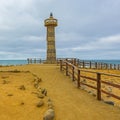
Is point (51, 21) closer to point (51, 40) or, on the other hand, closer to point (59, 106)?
point (51, 40)

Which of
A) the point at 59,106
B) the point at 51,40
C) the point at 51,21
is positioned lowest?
the point at 59,106

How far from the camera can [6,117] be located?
8.67 meters

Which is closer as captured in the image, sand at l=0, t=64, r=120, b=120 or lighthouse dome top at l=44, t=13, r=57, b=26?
sand at l=0, t=64, r=120, b=120

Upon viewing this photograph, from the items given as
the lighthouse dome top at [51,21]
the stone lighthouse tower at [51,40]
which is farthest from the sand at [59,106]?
the lighthouse dome top at [51,21]

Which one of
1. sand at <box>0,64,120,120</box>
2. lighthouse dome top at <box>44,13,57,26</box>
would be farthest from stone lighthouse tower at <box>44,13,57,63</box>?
sand at <box>0,64,120,120</box>

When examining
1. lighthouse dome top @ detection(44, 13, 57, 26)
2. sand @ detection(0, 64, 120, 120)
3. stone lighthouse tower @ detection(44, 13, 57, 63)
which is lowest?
sand @ detection(0, 64, 120, 120)

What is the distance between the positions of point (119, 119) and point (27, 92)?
17.1ft

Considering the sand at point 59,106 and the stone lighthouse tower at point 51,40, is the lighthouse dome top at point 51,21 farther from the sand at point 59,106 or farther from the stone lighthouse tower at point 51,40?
the sand at point 59,106

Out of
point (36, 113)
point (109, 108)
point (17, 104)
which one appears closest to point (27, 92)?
point (17, 104)

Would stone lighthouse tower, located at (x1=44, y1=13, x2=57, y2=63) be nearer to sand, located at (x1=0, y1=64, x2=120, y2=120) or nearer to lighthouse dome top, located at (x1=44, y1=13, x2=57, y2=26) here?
lighthouse dome top, located at (x1=44, y1=13, x2=57, y2=26)

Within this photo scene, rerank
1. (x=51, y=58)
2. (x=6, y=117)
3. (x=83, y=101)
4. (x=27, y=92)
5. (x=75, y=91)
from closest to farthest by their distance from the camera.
Answer: 1. (x=6, y=117)
2. (x=83, y=101)
3. (x=27, y=92)
4. (x=75, y=91)
5. (x=51, y=58)

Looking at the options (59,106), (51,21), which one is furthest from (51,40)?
(59,106)

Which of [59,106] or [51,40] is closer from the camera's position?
[59,106]

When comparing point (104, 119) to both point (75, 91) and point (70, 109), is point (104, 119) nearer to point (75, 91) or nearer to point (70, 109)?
point (70, 109)
